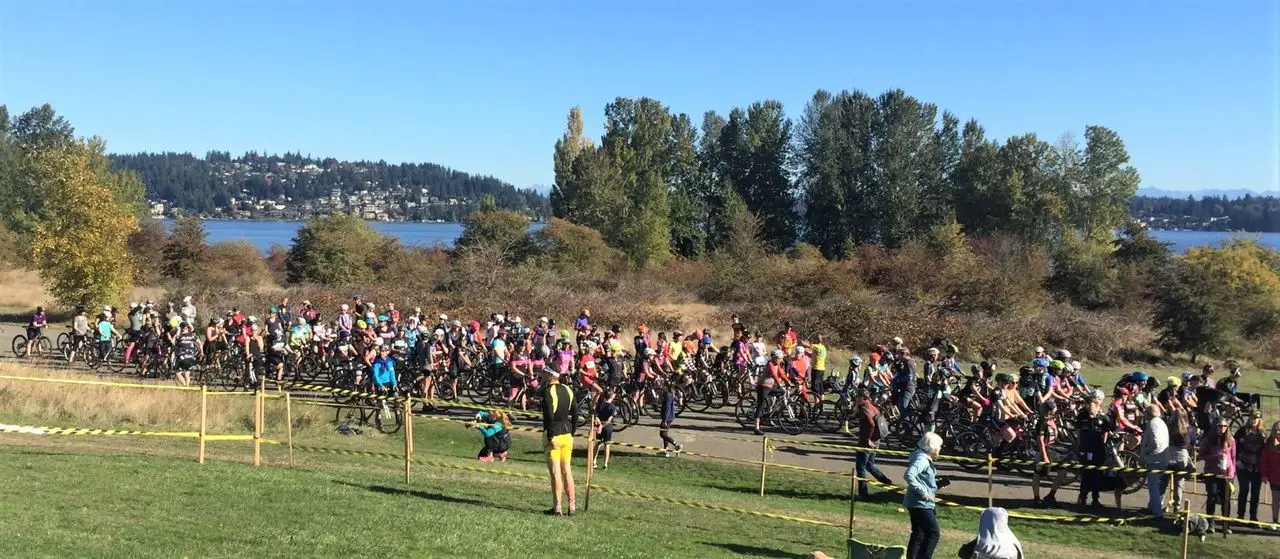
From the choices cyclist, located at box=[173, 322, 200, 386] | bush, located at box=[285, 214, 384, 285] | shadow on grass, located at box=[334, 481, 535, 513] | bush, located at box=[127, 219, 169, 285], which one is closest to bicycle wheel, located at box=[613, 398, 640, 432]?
shadow on grass, located at box=[334, 481, 535, 513]

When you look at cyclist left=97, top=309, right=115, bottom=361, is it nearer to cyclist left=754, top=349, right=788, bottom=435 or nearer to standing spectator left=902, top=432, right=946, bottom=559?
cyclist left=754, top=349, right=788, bottom=435

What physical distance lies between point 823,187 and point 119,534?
209 feet

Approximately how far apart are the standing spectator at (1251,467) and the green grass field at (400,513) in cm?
118

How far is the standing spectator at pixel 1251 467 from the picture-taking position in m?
12.6

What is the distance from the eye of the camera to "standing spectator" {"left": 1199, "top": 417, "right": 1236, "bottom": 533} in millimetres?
12445

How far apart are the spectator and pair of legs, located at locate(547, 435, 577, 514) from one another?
4263 millimetres

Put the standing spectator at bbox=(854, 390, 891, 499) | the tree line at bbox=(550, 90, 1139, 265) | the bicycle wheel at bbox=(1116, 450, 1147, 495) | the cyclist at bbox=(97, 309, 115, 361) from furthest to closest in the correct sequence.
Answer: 1. the tree line at bbox=(550, 90, 1139, 265)
2. the cyclist at bbox=(97, 309, 115, 361)
3. the standing spectator at bbox=(854, 390, 891, 499)
4. the bicycle wheel at bbox=(1116, 450, 1147, 495)

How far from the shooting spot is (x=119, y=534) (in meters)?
8.34

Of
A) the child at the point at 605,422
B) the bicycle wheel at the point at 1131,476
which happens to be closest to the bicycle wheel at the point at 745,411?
the child at the point at 605,422

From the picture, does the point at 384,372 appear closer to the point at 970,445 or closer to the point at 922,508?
the point at 970,445

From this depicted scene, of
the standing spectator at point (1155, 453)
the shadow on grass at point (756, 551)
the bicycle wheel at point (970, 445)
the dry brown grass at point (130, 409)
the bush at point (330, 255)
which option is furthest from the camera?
the bush at point (330, 255)

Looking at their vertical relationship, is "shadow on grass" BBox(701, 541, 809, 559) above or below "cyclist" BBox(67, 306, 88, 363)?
below

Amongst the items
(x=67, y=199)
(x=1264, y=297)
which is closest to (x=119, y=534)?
(x=67, y=199)

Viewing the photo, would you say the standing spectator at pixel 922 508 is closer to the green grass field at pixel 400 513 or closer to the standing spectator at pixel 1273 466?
the green grass field at pixel 400 513
